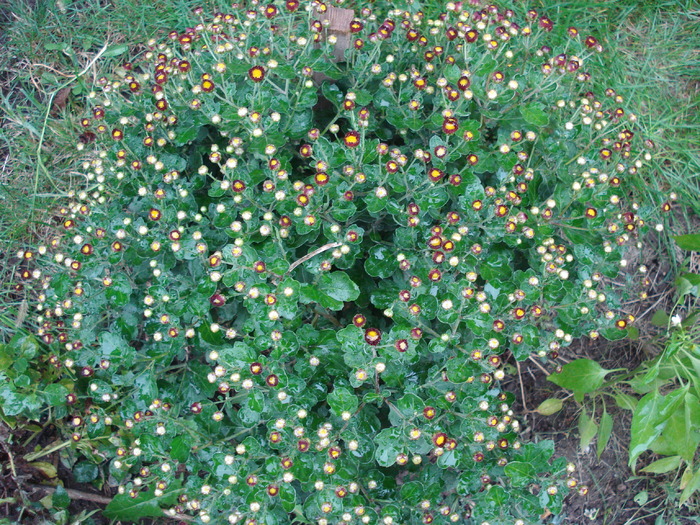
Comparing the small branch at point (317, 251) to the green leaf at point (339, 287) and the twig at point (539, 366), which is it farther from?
the twig at point (539, 366)

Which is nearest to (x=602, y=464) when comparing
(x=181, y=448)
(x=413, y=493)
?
(x=413, y=493)

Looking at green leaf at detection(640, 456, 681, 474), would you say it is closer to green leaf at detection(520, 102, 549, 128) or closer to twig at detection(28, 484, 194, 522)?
green leaf at detection(520, 102, 549, 128)

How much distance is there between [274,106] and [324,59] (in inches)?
12.3

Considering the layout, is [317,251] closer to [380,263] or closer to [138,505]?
[380,263]

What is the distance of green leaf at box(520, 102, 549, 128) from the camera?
2.42 metres

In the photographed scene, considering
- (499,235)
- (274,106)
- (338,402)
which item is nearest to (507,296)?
(499,235)

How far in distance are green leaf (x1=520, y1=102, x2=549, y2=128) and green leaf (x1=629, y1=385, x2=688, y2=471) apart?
121cm

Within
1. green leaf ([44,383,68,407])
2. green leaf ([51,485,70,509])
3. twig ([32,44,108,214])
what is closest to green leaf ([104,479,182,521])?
green leaf ([51,485,70,509])

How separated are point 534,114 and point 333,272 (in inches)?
40.4

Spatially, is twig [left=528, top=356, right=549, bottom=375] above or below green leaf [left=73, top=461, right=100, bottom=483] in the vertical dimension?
above

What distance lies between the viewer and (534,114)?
8.02 ft

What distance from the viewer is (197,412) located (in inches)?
93.7

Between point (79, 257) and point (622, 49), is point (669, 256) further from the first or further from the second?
point (79, 257)

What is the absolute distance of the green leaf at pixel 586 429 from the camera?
2969 mm
